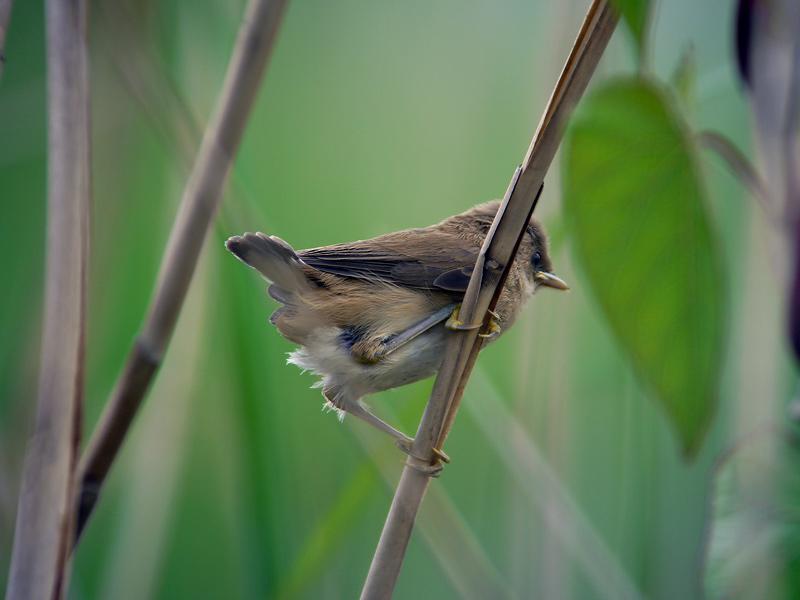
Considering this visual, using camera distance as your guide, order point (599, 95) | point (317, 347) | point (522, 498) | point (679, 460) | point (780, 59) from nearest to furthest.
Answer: point (599, 95)
point (780, 59)
point (317, 347)
point (522, 498)
point (679, 460)

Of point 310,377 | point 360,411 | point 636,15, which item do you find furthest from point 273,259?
point 310,377

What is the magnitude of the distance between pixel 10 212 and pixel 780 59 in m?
1.70

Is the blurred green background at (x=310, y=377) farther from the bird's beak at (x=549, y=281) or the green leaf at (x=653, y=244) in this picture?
the green leaf at (x=653, y=244)

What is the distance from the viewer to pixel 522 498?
1.54 m

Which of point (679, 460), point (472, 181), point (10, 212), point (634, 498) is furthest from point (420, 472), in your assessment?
point (10, 212)

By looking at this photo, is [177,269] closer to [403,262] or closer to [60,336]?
[60,336]

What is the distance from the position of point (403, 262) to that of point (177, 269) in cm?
52

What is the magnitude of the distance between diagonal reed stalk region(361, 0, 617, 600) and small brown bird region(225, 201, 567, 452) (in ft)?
0.96

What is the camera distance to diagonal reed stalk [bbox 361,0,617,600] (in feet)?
2.45

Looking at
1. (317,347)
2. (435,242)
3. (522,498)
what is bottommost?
(522,498)

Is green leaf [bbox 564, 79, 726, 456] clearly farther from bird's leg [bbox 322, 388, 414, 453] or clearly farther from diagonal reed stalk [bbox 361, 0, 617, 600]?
bird's leg [bbox 322, 388, 414, 453]

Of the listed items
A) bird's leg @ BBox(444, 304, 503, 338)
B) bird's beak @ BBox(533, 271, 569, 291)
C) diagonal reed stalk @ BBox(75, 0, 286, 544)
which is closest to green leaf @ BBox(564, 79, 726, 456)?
bird's leg @ BBox(444, 304, 503, 338)

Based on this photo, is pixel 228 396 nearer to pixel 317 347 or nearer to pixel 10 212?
pixel 317 347

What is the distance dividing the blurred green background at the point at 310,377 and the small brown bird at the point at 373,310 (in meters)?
0.08
